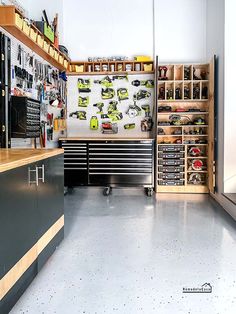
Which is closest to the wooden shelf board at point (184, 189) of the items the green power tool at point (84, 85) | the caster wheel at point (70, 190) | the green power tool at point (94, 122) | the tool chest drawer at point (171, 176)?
the tool chest drawer at point (171, 176)

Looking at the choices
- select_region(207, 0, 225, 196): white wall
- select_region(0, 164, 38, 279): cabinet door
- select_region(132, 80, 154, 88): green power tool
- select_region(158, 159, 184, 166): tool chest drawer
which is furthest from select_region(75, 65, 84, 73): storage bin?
select_region(0, 164, 38, 279): cabinet door

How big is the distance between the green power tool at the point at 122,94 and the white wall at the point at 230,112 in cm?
206

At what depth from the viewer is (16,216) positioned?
187 cm

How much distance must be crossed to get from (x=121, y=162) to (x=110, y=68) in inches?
73.3

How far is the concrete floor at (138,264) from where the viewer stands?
197cm

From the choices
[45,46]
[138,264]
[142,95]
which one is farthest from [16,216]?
[142,95]

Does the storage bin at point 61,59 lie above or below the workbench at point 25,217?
above

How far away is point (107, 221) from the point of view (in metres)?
3.87

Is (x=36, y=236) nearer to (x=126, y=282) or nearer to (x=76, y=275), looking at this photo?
(x=76, y=275)

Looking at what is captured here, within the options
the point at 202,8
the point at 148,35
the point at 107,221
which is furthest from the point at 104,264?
the point at 202,8

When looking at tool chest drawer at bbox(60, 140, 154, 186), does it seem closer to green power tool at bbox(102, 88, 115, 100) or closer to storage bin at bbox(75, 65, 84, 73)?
green power tool at bbox(102, 88, 115, 100)

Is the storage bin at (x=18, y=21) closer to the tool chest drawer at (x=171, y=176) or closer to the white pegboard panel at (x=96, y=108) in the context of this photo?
the white pegboard panel at (x=96, y=108)

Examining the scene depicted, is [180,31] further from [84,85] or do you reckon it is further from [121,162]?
[121,162]

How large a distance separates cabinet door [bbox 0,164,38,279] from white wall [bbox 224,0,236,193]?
10.4 ft
